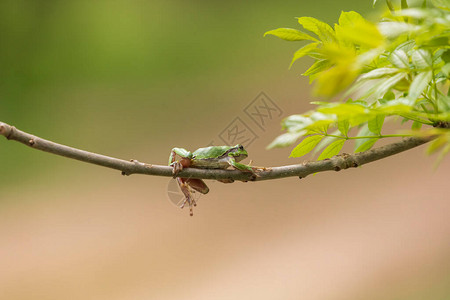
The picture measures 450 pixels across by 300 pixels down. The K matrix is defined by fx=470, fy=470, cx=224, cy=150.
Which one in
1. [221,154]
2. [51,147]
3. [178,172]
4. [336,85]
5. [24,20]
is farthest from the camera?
[24,20]

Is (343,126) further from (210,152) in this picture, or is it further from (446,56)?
(210,152)

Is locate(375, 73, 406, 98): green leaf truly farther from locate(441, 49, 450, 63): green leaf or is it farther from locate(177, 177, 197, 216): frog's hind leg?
locate(177, 177, 197, 216): frog's hind leg

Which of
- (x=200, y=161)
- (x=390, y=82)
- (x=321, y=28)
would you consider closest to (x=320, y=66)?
(x=321, y=28)

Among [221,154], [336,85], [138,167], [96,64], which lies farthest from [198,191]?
[96,64]

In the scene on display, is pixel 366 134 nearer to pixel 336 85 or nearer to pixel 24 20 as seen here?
pixel 336 85

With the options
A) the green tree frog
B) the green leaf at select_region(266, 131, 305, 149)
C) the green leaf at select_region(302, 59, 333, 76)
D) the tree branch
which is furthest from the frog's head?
the green leaf at select_region(266, 131, 305, 149)

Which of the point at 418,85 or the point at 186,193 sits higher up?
the point at 186,193
